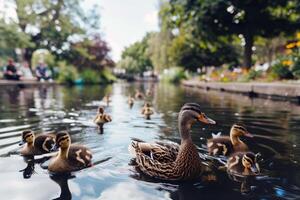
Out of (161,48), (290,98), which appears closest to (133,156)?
(290,98)

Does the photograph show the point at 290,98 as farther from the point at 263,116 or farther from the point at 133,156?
the point at 133,156

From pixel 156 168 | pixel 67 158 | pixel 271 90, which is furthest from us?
pixel 271 90

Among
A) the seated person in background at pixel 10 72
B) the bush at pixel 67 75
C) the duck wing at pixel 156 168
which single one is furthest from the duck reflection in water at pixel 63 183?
the bush at pixel 67 75

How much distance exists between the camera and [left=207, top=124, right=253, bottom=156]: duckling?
4.87 meters

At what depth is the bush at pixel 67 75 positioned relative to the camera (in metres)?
34.3

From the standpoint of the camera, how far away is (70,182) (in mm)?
3637

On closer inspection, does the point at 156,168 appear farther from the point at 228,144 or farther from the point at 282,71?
the point at 282,71

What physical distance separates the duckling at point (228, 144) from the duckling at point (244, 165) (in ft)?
2.43

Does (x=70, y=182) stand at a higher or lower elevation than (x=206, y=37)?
lower

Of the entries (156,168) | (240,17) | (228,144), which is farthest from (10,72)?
(156,168)

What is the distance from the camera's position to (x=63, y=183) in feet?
11.8

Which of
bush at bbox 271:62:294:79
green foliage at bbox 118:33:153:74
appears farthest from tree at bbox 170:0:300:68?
green foliage at bbox 118:33:153:74

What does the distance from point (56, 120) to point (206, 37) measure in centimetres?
1453

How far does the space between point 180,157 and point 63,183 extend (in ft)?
4.07
